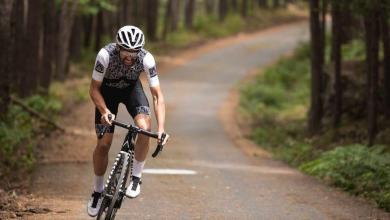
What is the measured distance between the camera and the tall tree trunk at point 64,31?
96.0 feet

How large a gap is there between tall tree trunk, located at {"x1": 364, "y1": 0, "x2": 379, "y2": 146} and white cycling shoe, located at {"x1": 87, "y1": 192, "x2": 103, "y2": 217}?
9663 mm

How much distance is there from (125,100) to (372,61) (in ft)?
32.8

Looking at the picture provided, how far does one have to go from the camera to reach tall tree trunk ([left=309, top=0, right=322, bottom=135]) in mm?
22609

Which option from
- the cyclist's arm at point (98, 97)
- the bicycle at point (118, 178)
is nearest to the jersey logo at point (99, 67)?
the cyclist's arm at point (98, 97)

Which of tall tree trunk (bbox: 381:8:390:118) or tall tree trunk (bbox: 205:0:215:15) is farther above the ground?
tall tree trunk (bbox: 381:8:390:118)

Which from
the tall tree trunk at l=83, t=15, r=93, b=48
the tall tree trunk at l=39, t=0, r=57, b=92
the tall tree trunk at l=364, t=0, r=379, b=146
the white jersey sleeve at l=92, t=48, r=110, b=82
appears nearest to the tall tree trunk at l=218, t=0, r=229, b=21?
the tall tree trunk at l=83, t=15, r=93, b=48

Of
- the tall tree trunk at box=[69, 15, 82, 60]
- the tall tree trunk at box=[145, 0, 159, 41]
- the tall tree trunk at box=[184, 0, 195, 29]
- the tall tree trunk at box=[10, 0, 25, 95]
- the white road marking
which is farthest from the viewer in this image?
the tall tree trunk at box=[184, 0, 195, 29]

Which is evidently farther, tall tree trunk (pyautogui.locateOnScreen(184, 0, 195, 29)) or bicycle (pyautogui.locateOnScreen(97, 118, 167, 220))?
tall tree trunk (pyautogui.locateOnScreen(184, 0, 195, 29))

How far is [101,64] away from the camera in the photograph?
8.70 metres

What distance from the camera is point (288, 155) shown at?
64.1 ft

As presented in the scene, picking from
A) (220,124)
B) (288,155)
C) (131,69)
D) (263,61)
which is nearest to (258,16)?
(263,61)

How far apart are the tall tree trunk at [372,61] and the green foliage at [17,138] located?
7.66 m

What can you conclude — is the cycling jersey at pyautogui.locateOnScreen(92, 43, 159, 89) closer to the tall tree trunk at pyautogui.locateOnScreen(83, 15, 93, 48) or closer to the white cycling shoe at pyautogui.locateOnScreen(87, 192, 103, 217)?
the white cycling shoe at pyautogui.locateOnScreen(87, 192, 103, 217)

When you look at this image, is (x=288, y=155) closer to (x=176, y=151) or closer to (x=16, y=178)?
(x=176, y=151)
